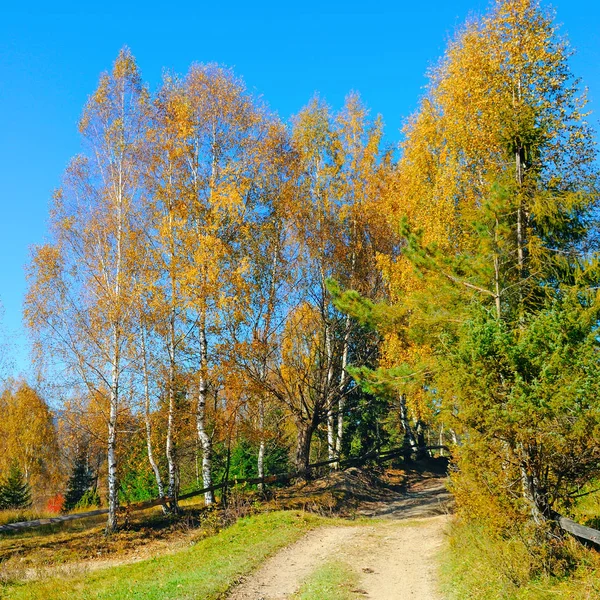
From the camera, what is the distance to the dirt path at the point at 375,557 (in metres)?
8.64

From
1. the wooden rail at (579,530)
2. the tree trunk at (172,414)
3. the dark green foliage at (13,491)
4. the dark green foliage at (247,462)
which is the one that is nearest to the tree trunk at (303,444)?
the tree trunk at (172,414)

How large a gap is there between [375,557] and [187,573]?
3968 millimetres

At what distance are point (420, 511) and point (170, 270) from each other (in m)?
11.0

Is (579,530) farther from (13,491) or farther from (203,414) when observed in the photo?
(13,491)

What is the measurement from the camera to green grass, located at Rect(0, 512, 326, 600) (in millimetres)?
8266

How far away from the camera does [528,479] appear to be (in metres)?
7.46

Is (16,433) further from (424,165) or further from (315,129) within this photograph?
(424,165)

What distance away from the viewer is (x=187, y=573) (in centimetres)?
955

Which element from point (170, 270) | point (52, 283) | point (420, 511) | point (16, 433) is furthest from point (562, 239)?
point (16, 433)

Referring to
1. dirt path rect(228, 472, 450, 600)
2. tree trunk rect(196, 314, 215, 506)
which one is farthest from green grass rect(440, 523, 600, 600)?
tree trunk rect(196, 314, 215, 506)

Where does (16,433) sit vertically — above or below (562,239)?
below

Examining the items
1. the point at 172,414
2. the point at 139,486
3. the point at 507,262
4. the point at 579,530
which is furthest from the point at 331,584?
the point at 139,486

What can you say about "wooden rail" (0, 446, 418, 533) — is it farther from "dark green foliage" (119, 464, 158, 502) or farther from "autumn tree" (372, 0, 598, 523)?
"dark green foliage" (119, 464, 158, 502)

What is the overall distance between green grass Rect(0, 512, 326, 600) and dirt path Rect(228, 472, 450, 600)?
37cm
